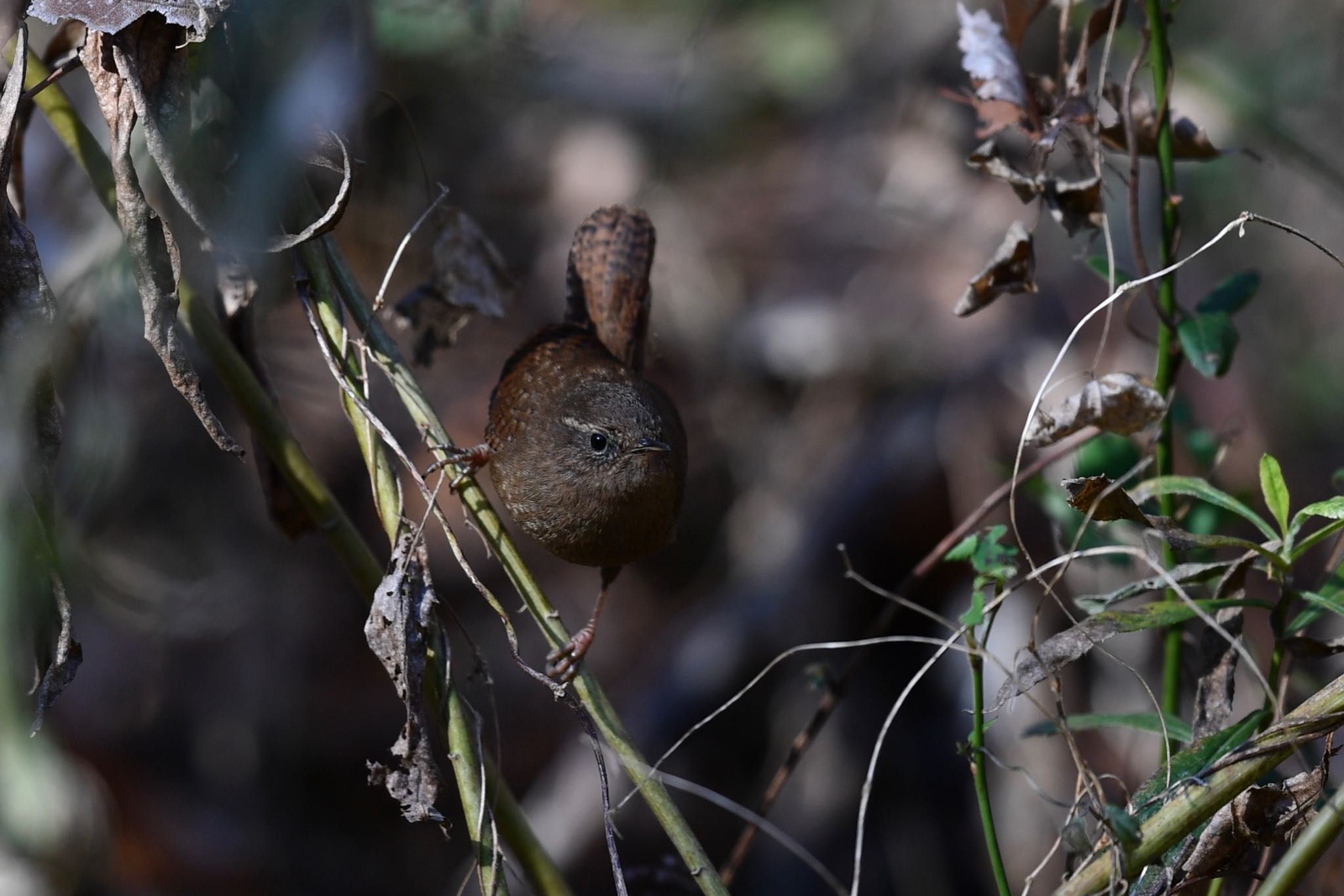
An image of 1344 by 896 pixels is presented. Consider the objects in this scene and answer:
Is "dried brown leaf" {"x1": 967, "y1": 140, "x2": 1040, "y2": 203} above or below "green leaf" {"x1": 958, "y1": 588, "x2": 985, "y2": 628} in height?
above

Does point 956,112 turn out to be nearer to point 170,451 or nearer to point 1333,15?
point 1333,15

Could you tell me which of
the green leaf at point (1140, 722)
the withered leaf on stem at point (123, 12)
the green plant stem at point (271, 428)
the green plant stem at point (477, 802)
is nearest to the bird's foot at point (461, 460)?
the green plant stem at point (271, 428)

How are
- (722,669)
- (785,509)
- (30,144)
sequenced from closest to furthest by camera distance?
(30,144), (722,669), (785,509)

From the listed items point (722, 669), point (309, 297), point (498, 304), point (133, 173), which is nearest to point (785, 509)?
point (722, 669)

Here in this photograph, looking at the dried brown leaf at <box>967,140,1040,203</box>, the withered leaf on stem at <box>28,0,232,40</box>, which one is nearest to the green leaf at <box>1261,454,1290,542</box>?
the dried brown leaf at <box>967,140,1040,203</box>

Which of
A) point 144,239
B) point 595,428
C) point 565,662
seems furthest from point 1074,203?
point 144,239

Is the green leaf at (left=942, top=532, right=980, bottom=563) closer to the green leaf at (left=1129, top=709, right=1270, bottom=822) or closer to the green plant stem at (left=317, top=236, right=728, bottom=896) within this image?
the green leaf at (left=1129, top=709, right=1270, bottom=822)

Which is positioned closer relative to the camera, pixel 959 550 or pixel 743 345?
pixel 959 550
